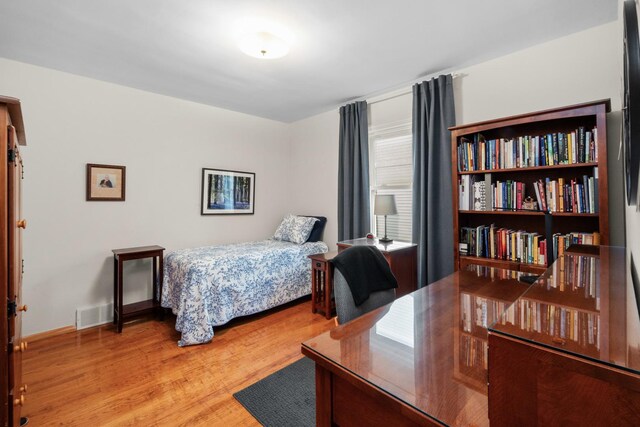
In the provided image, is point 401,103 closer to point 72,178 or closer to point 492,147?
point 492,147

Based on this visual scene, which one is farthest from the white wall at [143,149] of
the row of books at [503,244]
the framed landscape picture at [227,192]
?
the row of books at [503,244]

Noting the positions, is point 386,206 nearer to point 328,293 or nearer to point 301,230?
point 328,293

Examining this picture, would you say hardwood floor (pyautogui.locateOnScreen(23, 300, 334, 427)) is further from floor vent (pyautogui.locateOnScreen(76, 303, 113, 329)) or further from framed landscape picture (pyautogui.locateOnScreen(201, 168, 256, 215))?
framed landscape picture (pyautogui.locateOnScreen(201, 168, 256, 215))

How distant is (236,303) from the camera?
3.06 meters

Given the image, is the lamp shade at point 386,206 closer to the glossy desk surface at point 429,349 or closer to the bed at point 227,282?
the bed at point 227,282

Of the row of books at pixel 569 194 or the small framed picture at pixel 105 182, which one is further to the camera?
the small framed picture at pixel 105 182

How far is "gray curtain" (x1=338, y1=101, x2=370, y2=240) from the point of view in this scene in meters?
3.72

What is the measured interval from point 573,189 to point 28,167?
4632mm

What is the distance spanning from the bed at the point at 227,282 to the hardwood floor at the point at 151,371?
0.19 metres

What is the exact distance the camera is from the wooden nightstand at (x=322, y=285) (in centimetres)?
321

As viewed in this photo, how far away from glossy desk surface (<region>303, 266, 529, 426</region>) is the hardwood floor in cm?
119

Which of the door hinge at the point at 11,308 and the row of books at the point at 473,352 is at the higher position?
the door hinge at the point at 11,308

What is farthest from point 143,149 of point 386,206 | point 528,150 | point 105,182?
point 528,150

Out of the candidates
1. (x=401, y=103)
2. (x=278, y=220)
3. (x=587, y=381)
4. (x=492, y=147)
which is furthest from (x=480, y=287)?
(x=278, y=220)
